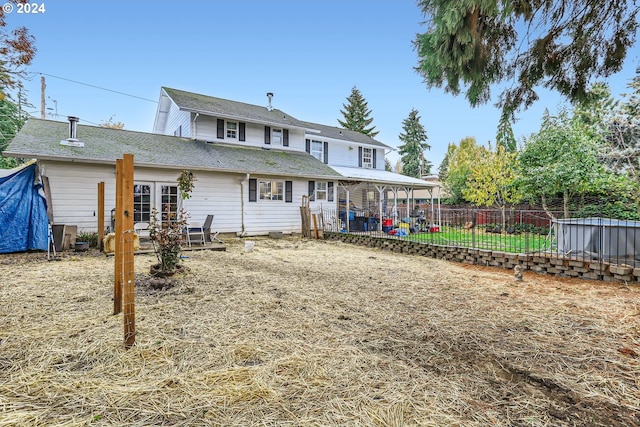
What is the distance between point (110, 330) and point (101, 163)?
8.38m

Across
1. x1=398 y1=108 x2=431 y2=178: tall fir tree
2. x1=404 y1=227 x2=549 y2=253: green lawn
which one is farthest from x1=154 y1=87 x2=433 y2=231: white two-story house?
x1=398 y1=108 x2=431 y2=178: tall fir tree

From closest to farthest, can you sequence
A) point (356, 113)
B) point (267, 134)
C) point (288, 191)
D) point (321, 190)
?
point (288, 191) < point (321, 190) < point (267, 134) < point (356, 113)

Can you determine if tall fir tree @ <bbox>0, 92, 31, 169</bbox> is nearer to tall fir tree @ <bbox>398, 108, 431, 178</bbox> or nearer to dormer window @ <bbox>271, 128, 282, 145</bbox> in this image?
dormer window @ <bbox>271, 128, 282, 145</bbox>

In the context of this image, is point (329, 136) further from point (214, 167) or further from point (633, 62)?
point (633, 62)

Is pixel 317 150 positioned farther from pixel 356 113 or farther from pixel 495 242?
pixel 356 113

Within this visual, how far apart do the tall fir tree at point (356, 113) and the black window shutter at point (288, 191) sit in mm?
25399

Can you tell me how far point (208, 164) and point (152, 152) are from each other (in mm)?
1984

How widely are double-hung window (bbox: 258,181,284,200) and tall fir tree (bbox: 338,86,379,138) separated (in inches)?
1015

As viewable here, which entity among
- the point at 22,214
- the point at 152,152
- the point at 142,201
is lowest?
the point at 22,214

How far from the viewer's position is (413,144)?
3972 centimetres

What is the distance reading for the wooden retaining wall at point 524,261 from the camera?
5.60 m

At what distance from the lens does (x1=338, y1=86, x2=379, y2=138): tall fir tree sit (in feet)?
122

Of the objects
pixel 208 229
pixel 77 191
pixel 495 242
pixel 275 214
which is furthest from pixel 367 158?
pixel 77 191

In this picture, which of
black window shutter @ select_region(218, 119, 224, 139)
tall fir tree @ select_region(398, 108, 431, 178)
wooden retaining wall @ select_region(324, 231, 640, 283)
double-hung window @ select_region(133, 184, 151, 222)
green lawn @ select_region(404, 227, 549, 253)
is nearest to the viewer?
wooden retaining wall @ select_region(324, 231, 640, 283)
